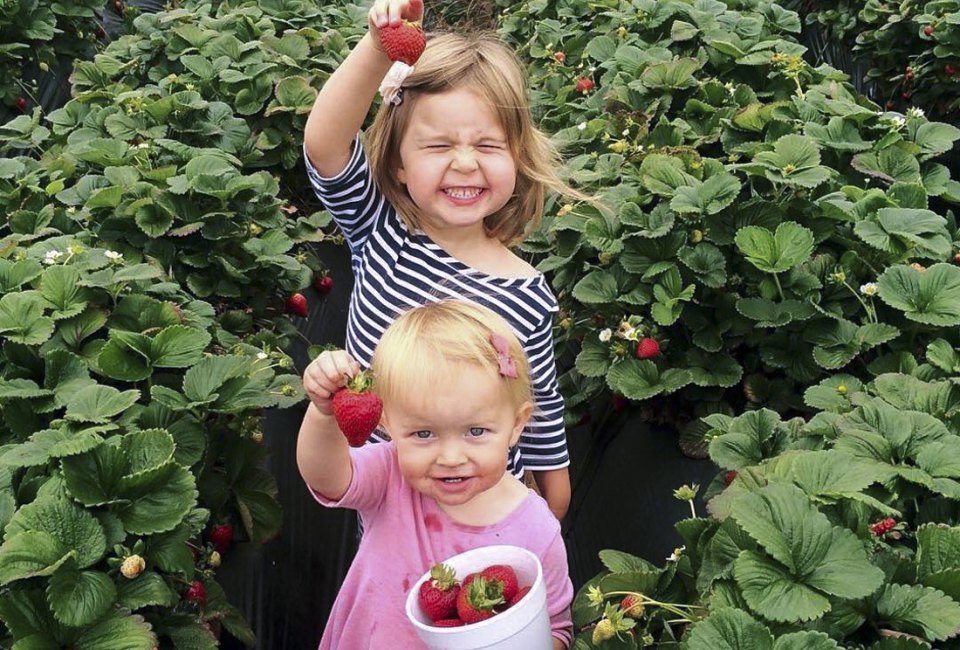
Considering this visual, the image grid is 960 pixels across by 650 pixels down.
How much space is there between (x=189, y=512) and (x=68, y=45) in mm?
4272

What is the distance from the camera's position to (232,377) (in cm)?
192

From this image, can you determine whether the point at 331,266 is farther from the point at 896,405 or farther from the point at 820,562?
the point at 820,562

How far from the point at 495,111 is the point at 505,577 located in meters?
1.02

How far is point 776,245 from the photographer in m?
2.32

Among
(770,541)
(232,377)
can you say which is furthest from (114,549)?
(770,541)

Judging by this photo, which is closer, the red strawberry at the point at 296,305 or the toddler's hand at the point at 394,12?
the toddler's hand at the point at 394,12

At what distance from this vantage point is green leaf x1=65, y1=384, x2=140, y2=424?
1.67 m

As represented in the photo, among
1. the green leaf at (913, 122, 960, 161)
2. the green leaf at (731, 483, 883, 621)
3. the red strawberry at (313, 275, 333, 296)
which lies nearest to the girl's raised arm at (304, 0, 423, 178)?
the green leaf at (731, 483, 883, 621)

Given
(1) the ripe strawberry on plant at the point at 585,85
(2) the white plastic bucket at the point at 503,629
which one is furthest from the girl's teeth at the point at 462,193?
(1) the ripe strawberry on plant at the point at 585,85

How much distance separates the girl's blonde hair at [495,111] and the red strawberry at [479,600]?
3.33 ft

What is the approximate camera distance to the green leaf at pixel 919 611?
1229 mm

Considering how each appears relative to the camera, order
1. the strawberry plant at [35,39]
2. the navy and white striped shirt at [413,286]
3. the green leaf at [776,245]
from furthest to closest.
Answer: the strawberry plant at [35,39]
the green leaf at [776,245]
the navy and white striped shirt at [413,286]

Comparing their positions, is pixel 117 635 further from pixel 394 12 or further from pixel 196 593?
pixel 394 12

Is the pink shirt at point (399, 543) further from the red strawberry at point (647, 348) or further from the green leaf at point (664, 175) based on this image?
the green leaf at point (664, 175)
